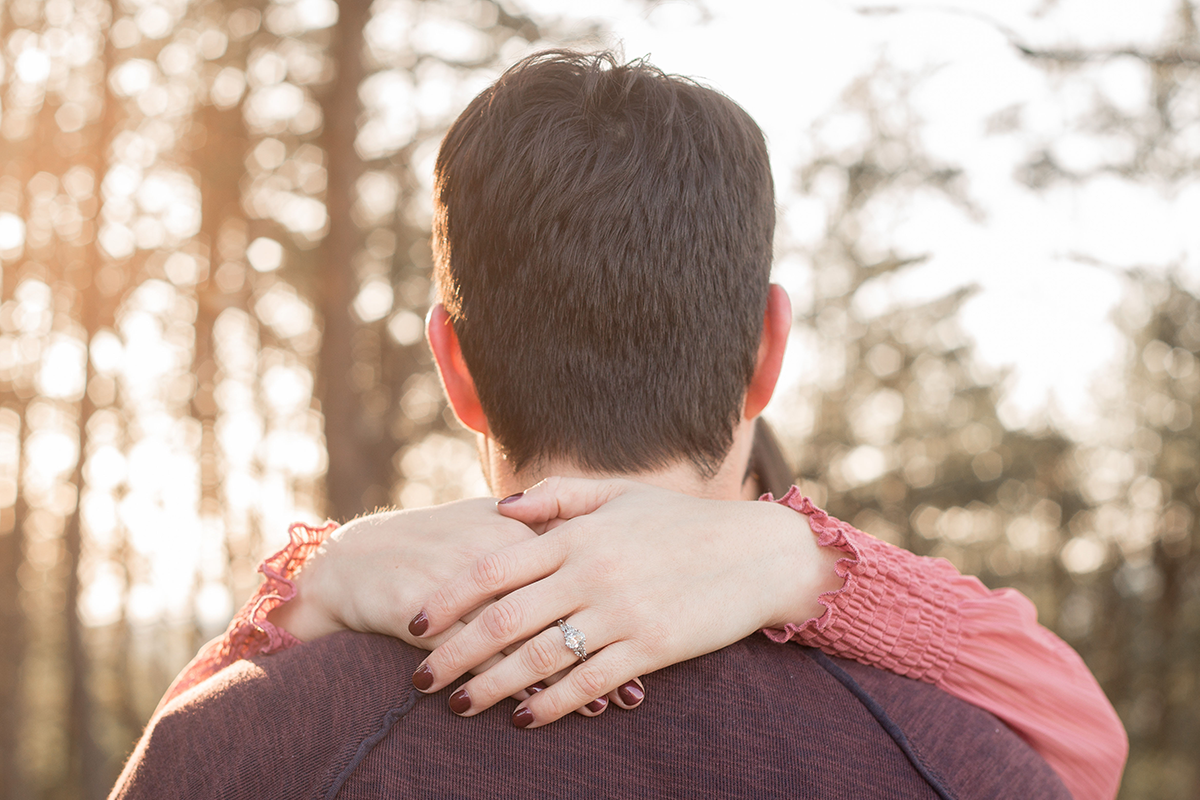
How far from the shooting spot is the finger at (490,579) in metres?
1.12

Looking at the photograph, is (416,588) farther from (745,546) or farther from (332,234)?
(332,234)

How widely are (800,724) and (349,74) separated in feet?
30.6

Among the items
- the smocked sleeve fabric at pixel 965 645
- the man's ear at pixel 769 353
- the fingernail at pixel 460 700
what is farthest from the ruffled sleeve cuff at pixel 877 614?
the fingernail at pixel 460 700

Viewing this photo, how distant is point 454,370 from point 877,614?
726 mm

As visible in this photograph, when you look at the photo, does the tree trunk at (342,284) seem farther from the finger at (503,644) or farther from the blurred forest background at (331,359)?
the finger at (503,644)

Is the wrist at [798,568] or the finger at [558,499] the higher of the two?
the finger at [558,499]

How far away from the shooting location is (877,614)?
1268mm

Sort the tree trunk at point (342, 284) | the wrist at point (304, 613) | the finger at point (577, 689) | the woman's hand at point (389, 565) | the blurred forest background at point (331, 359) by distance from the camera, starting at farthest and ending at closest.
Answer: the blurred forest background at point (331, 359) → the tree trunk at point (342, 284) → the wrist at point (304, 613) → the woman's hand at point (389, 565) → the finger at point (577, 689)

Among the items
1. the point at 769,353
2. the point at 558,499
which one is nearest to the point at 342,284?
the point at 769,353

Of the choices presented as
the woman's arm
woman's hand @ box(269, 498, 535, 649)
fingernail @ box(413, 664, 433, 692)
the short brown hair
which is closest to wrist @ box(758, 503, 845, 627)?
the woman's arm

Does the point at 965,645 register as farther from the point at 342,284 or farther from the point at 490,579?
the point at 342,284

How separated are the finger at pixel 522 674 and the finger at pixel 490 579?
76mm

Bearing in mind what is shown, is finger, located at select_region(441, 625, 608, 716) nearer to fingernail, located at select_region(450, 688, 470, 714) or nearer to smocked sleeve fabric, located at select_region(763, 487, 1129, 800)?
fingernail, located at select_region(450, 688, 470, 714)

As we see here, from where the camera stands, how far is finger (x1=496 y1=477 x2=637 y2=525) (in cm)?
118
